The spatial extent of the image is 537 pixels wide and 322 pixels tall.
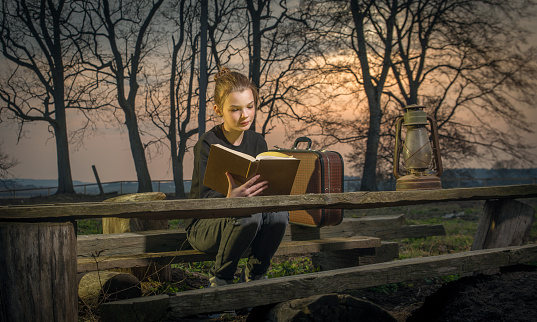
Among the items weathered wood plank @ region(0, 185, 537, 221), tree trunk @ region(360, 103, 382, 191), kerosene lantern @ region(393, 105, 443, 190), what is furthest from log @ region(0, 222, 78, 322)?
tree trunk @ region(360, 103, 382, 191)

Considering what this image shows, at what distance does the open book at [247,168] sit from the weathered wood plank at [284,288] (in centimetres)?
60

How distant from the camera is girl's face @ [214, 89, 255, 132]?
3.41 meters

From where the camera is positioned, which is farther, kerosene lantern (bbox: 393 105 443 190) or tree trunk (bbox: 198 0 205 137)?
tree trunk (bbox: 198 0 205 137)

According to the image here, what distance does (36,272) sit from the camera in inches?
85.4

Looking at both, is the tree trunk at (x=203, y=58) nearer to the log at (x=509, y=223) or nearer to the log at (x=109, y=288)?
the log at (x=109, y=288)

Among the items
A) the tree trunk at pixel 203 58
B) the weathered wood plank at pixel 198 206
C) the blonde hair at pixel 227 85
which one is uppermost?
the tree trunk at pixel 203 58

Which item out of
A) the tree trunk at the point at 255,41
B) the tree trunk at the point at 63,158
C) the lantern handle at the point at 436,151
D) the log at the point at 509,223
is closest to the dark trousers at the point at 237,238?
the lantern handle at the point at 436,151

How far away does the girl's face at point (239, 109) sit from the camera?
3412 mm

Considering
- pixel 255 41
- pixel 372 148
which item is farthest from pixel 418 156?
pixel 372 148

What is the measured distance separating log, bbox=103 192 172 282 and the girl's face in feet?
4.74

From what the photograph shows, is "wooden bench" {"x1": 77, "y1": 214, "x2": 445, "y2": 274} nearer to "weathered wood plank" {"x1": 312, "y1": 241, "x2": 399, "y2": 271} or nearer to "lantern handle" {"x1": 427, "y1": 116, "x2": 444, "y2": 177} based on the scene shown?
"weathered wood plank" {"x1": 312, "y1": 241, "x2": 399, "y2": 271}

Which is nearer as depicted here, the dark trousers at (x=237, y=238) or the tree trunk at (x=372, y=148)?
the dark trousers at (x=237, y=238)

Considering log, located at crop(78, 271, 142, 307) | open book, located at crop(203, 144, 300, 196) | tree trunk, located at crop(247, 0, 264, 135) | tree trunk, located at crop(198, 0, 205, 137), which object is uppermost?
tree trunk, located at crop(247, 0, 264, 135)

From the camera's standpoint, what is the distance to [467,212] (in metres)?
12.6
